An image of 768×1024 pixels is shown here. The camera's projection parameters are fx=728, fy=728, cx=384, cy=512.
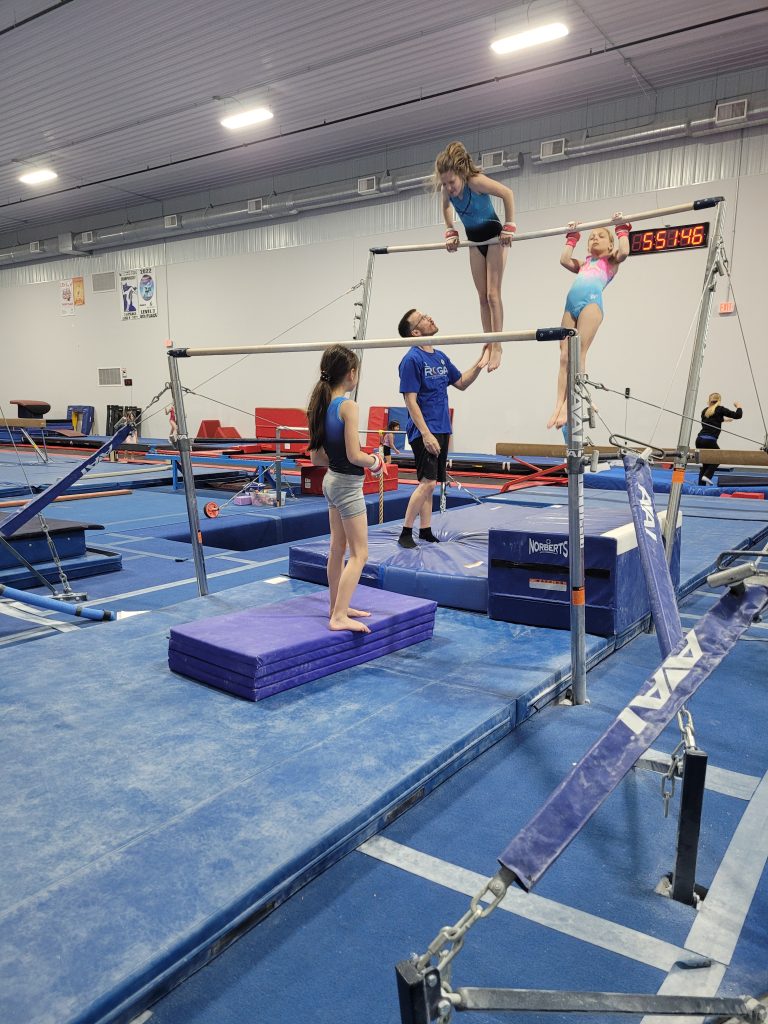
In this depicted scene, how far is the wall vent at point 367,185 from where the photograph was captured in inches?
505

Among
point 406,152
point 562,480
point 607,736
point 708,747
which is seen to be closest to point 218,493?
point 562,480

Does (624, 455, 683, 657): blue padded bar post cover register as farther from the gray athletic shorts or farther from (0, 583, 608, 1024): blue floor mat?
the gray athletic shorts

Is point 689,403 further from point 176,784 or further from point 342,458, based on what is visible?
point 176,784

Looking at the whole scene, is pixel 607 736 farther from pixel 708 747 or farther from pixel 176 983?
pixel 708 747

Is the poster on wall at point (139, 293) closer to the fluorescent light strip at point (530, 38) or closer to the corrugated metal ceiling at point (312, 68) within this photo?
the corrugated metal ceiling at point (312, 68)

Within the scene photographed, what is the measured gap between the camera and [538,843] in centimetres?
142

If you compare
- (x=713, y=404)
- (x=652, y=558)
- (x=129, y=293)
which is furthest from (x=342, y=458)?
(x=129, y=293)

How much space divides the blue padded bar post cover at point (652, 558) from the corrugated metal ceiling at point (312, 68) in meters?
7.21

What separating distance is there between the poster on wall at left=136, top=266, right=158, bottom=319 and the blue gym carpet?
600 inches

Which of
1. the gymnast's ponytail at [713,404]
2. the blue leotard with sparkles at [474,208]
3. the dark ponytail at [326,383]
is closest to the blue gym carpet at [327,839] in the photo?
the dark ponytail at [326,383]

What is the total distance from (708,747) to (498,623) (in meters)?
1.35

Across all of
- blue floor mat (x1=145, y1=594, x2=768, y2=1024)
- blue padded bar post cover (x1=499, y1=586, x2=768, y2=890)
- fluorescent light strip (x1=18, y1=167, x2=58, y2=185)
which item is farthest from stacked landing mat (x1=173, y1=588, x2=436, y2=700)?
fluorescent light strip (x1=18, y1=167, x2=58, y2=185)

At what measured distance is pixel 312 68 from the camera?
373 inches

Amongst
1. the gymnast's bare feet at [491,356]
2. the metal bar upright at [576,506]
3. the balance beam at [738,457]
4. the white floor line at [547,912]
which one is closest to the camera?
the white floor line at [547,912]
